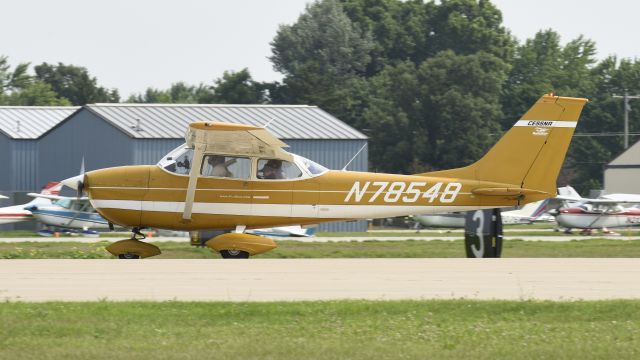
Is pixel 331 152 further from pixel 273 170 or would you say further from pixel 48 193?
pixel 273 170

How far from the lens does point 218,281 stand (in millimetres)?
14289

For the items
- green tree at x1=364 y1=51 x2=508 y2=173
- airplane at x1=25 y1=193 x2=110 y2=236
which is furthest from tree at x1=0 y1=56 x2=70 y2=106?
airplane at x1=25 y1=193 x2=110 y2=236

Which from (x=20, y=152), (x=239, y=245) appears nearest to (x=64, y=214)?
(x=20, y=152)

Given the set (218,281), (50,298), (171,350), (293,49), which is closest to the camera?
(171,350)

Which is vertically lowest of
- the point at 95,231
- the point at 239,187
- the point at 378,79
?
the point at 95,231

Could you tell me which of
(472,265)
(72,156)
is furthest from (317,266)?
(72,156)

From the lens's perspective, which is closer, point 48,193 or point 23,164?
point 48,193

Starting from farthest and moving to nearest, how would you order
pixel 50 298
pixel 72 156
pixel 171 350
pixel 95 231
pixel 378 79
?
1. pixel 378 79
2. pixel 72 156
3. pixel 95 231
4. pixel 50 298
5. pixel 171 350

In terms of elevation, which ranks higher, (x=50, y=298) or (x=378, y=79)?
(x=378, y=79)

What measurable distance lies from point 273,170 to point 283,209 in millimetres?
724

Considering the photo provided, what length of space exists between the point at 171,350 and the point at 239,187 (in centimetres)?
1029

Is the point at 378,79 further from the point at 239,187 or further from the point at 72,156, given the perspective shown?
the point at 239,187

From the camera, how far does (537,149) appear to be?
66.8 ft

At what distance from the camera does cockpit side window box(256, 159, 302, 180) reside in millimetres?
20250
